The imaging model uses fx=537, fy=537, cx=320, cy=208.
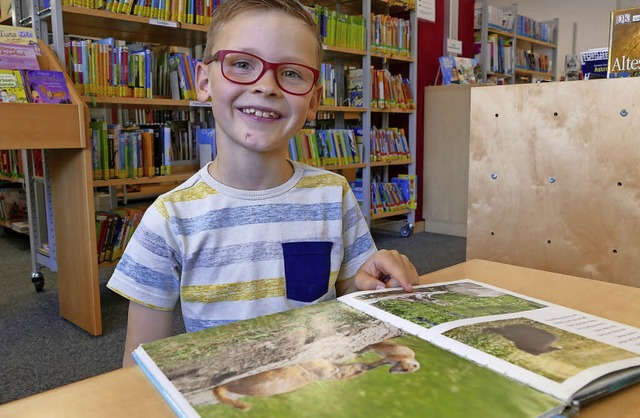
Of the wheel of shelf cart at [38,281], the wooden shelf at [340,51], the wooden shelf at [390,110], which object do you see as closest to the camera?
the wheel of shelf cart at [38,281]

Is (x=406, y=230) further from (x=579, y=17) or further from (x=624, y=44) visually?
(x=579, y=17)

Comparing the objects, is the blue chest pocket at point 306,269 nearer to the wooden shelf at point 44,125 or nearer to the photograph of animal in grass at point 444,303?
the photograph of animal in grass at point 444,303

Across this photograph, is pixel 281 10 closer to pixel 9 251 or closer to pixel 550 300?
pixel 550 300

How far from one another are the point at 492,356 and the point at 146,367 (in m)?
0.29

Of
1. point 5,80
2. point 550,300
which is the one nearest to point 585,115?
point 550,300

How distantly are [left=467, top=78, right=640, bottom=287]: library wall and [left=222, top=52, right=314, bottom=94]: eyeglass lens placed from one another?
0.92 meters

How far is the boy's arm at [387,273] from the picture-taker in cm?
72

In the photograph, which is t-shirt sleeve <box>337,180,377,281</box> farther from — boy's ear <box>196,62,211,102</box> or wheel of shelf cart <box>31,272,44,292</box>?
wheel of shelf cart <box>31,272,44,292</box>

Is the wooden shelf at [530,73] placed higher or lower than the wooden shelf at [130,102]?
higher

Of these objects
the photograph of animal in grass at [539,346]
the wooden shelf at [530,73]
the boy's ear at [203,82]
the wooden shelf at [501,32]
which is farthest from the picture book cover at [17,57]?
the wooden shelf at [530,73]

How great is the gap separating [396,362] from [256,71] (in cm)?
50

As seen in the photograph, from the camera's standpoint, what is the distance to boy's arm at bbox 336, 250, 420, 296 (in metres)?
0.72

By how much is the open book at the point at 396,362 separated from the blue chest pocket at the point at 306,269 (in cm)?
28

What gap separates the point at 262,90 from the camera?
778 millimetres
